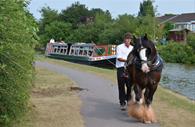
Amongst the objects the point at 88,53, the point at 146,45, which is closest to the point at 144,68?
the point at 146,45

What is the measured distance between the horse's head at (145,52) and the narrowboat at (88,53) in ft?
106

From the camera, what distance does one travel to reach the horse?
10211 millimetres

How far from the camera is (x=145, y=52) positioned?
10219 mm

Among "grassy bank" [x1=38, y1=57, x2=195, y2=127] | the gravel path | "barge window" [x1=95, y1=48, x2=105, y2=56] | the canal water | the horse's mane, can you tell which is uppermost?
the horse's mane

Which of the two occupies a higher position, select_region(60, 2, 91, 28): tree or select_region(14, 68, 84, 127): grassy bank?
select_region(60, 2, 91, 28): tree

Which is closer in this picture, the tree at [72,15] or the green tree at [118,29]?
the green tree at [118,29]

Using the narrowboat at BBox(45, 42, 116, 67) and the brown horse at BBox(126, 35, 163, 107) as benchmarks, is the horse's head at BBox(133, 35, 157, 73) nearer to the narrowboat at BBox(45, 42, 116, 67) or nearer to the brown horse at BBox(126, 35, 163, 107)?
the brown horse at BBox(126, 35, 163, 107)

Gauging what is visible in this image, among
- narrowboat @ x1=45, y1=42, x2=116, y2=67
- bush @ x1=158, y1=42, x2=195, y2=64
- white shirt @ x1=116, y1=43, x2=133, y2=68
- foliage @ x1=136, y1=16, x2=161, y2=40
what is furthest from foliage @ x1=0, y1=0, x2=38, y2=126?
foliage @ x1=136, y1=16, x2=161, y2=40

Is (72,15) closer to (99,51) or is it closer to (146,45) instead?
(99,51)

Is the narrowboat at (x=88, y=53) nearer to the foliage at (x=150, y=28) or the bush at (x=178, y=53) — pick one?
the bush at (x=178, y=53)

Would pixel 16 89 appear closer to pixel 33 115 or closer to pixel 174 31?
pixel 33 115

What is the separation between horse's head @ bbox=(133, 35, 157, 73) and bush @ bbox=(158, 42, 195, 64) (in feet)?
154

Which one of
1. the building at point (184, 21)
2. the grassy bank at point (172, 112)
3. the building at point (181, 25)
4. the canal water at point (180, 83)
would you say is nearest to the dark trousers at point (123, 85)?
the grassy bank at point (172, 112)

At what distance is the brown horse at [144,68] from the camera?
33.5 ft
